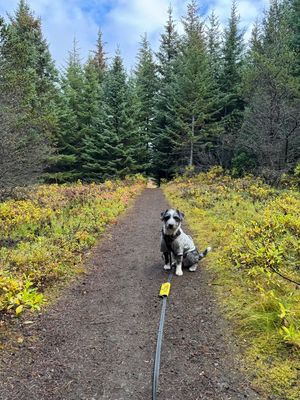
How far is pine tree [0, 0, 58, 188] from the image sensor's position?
14688mm

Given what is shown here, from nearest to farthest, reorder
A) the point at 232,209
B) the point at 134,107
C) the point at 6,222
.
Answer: the point at 6,222 < the point at 232,209 < the point at 134,107

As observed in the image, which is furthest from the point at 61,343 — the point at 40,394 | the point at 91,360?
the point at 40,394

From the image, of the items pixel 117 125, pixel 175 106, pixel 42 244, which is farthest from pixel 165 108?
pixel 42 244

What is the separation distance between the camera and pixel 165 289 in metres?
4.82

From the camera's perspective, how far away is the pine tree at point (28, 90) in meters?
14.7

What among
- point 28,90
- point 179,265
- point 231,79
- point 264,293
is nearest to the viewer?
point 264,293

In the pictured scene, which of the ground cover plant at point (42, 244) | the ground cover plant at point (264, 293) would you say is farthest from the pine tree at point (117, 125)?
the ground cover plant at point (264, 293)

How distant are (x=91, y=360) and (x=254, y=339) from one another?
5.67 feet

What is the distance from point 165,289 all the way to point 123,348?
1.46 m

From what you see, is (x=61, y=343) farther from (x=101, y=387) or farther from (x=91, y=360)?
(x=101, y=387)

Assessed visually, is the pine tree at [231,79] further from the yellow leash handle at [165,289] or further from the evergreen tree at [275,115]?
the yellow leash handle at [165,289]

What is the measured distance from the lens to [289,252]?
5.75 metres

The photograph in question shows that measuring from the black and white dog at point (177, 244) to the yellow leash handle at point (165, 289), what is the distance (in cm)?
64

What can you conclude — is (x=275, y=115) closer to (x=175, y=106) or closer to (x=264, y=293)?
(x=175, y=106)
